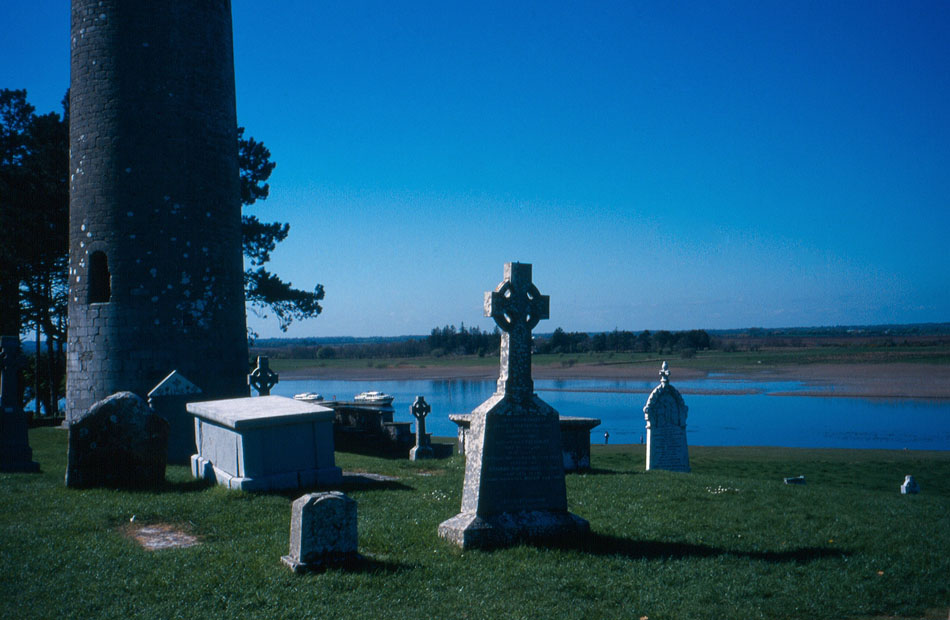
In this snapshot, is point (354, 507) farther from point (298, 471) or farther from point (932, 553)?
point (932, 553)

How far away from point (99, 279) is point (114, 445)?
25.5 ft

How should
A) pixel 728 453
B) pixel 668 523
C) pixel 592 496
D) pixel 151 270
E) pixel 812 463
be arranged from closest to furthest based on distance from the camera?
1. pixel 668 523
2. pixel 592 496
3. pixel 151 270
4. pixel 812 463
5. pixel 728 453

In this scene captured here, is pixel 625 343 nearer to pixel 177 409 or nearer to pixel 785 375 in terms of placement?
pixel 785 375

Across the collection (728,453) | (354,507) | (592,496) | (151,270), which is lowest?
(728,453)

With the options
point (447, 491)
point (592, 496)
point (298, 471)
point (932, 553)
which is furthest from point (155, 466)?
point (932, 553)

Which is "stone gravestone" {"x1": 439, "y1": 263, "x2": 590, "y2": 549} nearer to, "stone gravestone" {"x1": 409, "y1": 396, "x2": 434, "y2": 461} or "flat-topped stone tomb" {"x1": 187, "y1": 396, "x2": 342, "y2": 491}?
"flat-topped stone tomb" {"x1": 187, "y1": 396, "x2": 342, "y2": 491}

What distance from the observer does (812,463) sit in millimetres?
20953

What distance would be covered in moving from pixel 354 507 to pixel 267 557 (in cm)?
96

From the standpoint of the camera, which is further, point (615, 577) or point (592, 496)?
point (592, 496)

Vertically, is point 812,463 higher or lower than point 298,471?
lower

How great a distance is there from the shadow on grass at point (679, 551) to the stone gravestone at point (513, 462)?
0.89 ft

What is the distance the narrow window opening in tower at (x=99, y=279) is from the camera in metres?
15.9

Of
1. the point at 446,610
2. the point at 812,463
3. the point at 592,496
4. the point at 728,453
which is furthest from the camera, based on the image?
the point at 728,453

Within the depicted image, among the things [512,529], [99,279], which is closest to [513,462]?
[512,529]
